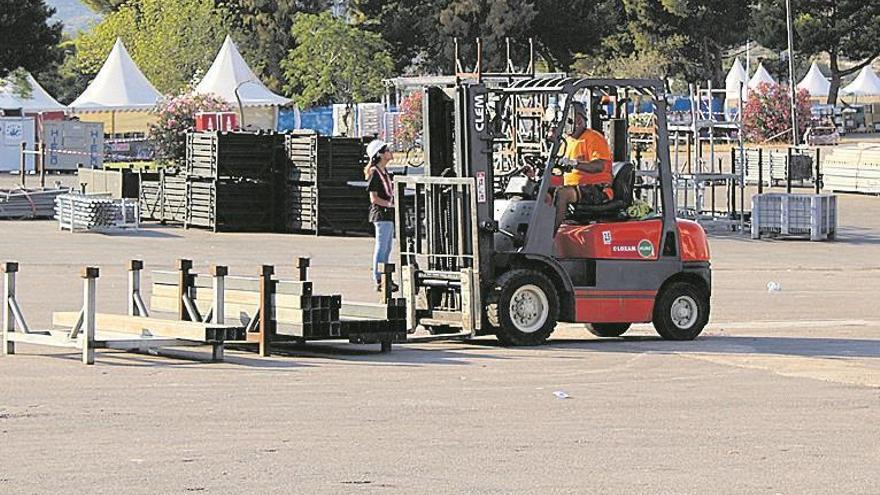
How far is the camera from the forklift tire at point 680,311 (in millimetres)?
17172

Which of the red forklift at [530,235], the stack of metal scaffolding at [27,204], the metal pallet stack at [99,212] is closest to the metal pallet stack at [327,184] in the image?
the metal pallet stack at [99,212]

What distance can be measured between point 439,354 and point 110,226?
742 inches

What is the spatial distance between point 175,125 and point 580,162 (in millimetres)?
32015

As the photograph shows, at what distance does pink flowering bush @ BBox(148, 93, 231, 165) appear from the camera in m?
45.9

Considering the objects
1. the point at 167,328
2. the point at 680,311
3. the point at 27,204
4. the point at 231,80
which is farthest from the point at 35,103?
the point at 167,328

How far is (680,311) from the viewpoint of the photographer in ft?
56.7

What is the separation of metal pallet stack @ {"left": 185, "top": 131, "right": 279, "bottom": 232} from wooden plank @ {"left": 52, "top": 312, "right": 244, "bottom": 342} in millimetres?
18106

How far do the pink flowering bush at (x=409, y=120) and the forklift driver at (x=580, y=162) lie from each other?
155 feet

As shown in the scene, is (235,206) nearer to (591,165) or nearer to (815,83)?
(591,165)

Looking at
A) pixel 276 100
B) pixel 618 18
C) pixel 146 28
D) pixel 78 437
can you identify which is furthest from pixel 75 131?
pixel 78 437

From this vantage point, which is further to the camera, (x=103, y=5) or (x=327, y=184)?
(x=103, y=5)

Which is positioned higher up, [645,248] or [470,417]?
[645,248]

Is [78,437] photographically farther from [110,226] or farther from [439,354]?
[110,226]

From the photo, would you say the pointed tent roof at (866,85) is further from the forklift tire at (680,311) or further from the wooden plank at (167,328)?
the wooden plank at (167,328)
